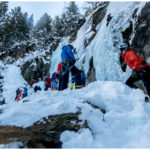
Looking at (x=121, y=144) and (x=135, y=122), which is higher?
(x=135, y=122)

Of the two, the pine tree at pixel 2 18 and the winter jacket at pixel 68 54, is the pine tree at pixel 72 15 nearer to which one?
the pine tree at pixel 2 18

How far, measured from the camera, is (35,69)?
16.6 m

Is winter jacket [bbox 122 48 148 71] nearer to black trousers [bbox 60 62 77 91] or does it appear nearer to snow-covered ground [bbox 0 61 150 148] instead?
snow-covered ground [bbox 0 61 150 148]

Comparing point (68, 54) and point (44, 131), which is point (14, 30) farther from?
point (44, 131)

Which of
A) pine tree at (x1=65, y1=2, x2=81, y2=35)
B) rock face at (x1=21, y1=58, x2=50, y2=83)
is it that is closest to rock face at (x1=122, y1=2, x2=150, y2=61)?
rock face at (x1=21, y1=58, x2=50, y2=83)

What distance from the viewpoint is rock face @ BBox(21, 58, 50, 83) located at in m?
16.3

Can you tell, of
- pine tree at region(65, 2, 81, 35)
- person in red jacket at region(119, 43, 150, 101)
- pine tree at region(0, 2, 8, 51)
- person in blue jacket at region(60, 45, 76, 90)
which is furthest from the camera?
pine tree at region(0, 2, 8, 51)

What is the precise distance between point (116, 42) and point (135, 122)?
498 centimetres

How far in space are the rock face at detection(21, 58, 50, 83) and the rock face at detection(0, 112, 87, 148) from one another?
48.9ft

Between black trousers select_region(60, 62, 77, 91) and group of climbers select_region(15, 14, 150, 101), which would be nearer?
group of climbers select_region(15, 14, 150, 101)

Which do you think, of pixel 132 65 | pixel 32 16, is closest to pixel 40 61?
pixel 132 65

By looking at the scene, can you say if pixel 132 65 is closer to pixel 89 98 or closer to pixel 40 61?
pixel 89 98

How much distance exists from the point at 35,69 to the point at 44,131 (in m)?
15.6

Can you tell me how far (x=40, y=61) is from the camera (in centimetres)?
1734
